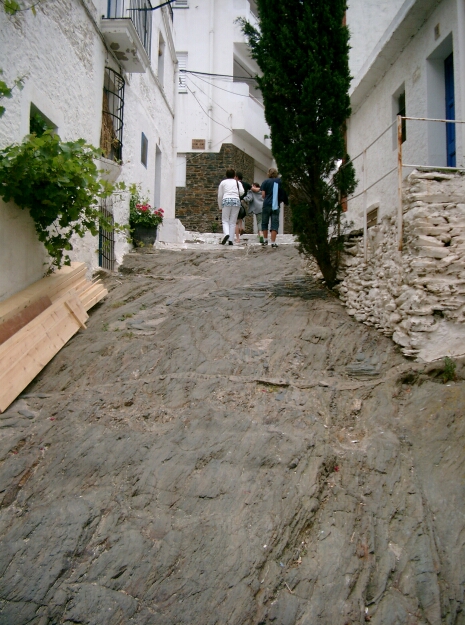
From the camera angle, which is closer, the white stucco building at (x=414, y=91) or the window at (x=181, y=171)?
the white stucco building at (x=414, y=91)

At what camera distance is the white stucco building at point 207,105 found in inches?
792

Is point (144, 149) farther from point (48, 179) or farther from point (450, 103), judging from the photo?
point (48, 179)

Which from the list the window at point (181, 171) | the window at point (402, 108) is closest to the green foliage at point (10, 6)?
the window at point (402, 108)

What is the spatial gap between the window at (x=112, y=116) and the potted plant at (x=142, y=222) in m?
1.12

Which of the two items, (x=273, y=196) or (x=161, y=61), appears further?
(x=161, y=61)

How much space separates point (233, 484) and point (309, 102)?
5312 mm

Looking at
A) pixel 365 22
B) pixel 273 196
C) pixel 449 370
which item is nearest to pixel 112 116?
pixel 273 196

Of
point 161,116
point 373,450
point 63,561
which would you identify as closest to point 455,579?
point 373,450

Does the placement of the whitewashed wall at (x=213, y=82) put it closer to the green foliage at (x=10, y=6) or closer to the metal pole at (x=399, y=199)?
the metal pole at (x=399, y=199)

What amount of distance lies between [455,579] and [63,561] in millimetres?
2607

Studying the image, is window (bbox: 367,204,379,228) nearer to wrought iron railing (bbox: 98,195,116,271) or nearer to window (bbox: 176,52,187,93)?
wrought iron railing (bbox: 98,195,116,271)

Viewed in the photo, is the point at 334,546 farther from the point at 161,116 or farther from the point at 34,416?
the point at 161,116

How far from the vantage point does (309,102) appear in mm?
7582

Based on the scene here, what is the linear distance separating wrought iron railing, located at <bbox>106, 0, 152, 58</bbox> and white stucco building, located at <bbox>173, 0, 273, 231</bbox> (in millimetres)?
7709
